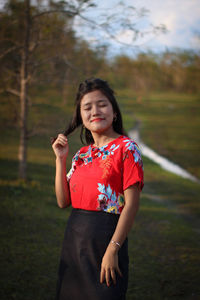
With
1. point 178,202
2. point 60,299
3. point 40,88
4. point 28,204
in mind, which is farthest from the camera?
point 40,88

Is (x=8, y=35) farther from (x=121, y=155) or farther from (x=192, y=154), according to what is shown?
(x=192, y=154)

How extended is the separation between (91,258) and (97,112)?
864 millimetres

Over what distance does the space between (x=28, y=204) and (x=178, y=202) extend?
11.9ft

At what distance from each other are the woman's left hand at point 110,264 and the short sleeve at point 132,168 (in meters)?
0.35

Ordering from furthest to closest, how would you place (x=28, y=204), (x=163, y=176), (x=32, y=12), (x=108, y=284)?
(x=163, y=176), (x=32, y=12), (x=28, y=204), (x=108, y=284)

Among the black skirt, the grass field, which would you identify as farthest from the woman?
the grass field

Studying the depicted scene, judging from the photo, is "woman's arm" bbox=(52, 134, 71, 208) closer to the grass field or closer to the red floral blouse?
the red floral blouse

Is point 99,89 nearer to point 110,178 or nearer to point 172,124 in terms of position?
point 110,178

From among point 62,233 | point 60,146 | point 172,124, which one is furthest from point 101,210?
point 172,124

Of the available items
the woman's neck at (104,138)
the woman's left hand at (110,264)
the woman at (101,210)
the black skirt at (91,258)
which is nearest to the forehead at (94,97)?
the woman at (101,210)

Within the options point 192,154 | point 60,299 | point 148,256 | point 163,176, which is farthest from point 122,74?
point 192,154

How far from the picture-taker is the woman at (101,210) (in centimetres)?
169

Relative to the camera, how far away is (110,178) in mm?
1761

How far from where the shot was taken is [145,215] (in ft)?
20.4
